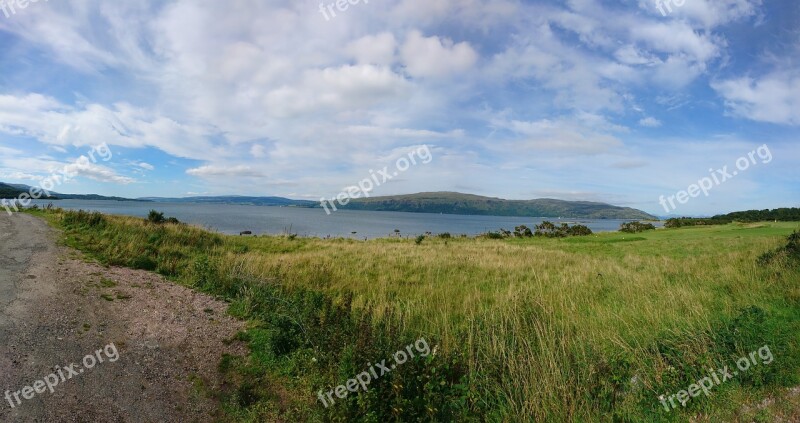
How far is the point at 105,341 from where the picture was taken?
6543 millimetres

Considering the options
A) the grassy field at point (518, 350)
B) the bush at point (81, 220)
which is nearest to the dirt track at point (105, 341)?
the grassy field at point (518, 350)

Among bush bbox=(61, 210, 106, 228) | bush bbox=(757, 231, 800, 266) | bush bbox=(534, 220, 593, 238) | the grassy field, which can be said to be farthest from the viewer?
bush bbox=(534, 220, 593, 238)

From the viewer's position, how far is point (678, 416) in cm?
482

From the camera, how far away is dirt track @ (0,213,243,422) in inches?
199

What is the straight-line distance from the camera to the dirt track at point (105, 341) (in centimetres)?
507

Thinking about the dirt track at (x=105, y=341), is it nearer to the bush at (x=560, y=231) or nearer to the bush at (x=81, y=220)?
the bush at (x=81, y=220)

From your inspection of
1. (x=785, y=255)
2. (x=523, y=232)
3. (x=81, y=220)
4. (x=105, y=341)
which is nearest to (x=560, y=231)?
(x=523, y=232)

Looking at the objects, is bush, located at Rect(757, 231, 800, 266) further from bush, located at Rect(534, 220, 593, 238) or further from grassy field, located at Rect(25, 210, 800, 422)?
bush, located at Rect(534, 220, 593, 238)

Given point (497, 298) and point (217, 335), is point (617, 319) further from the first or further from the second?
point (217, 335)

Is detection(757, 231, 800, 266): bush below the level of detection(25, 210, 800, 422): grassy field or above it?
above

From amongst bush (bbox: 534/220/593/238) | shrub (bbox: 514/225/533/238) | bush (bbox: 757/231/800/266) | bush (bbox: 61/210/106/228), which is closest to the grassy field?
bush (bbox: 757/231/800/266)

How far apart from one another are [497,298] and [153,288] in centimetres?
889

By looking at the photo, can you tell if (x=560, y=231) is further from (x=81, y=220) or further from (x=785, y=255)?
(x=81, y=220)

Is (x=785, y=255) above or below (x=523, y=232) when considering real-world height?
above
